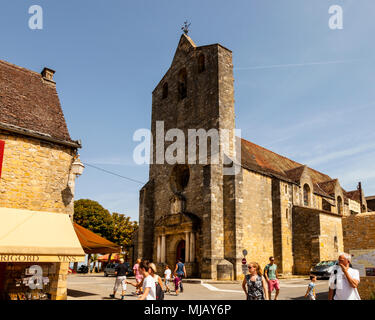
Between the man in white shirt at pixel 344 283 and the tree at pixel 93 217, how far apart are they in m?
37.4

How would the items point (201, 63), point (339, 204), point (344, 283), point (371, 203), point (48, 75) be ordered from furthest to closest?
point (371, 203)
point (339, 204)
point (201, 63)
point (48, 75)
point (344, 283)

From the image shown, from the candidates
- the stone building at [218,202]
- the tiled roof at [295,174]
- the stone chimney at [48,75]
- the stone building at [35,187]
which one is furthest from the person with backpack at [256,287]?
the tiled roof at [295,174]

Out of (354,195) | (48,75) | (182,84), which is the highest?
(182,84)

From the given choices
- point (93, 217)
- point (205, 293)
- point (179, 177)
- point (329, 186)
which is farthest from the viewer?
point (93, 217)

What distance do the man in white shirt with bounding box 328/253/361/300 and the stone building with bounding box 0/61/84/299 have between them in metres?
6.99

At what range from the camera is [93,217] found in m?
40.6

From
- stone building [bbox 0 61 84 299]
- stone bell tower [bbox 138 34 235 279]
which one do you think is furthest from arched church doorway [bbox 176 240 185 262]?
stone building [bbox 0 61 84 299]

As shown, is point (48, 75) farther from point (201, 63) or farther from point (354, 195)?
point (354, 195)

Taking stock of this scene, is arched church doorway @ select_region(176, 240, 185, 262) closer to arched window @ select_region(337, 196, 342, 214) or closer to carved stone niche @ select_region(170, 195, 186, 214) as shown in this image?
carved stone niche @ select_region(170, 195, 186, 214)

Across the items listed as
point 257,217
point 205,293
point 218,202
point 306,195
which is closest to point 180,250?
point 218,202

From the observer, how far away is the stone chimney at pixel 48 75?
15039 millimetres

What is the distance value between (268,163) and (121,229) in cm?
2287

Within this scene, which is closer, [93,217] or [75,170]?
[75,170]
